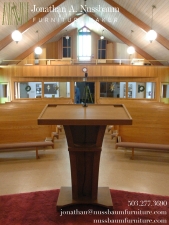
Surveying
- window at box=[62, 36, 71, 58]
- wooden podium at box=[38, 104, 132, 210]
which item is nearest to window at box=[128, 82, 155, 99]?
window at box=[62, 36, 71, 58]

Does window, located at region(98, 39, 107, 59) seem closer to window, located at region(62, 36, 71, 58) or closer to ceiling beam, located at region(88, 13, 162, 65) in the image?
window, located at region(62, 36, 71, 58)

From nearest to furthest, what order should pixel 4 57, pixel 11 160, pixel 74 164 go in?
1. pixel 74 164
2. pixel 11 160
3. pixel 4 57

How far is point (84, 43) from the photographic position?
13664mm

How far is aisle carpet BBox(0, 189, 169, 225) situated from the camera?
81.5 inches

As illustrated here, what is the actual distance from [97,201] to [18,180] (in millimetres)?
1457

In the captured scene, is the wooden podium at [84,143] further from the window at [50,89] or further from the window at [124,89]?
the window at [50,89]

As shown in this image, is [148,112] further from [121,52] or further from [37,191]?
[121,52]

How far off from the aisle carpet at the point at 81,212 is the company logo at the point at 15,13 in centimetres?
536

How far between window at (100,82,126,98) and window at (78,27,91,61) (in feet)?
9.12

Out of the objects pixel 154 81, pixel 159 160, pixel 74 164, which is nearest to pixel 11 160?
Result: pixel 74 164

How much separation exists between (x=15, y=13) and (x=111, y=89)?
6.75 meters

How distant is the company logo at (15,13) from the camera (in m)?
5.95

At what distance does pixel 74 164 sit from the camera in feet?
6.93

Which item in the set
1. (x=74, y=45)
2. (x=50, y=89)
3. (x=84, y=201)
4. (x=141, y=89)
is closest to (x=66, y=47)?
(x=74, y=45)
